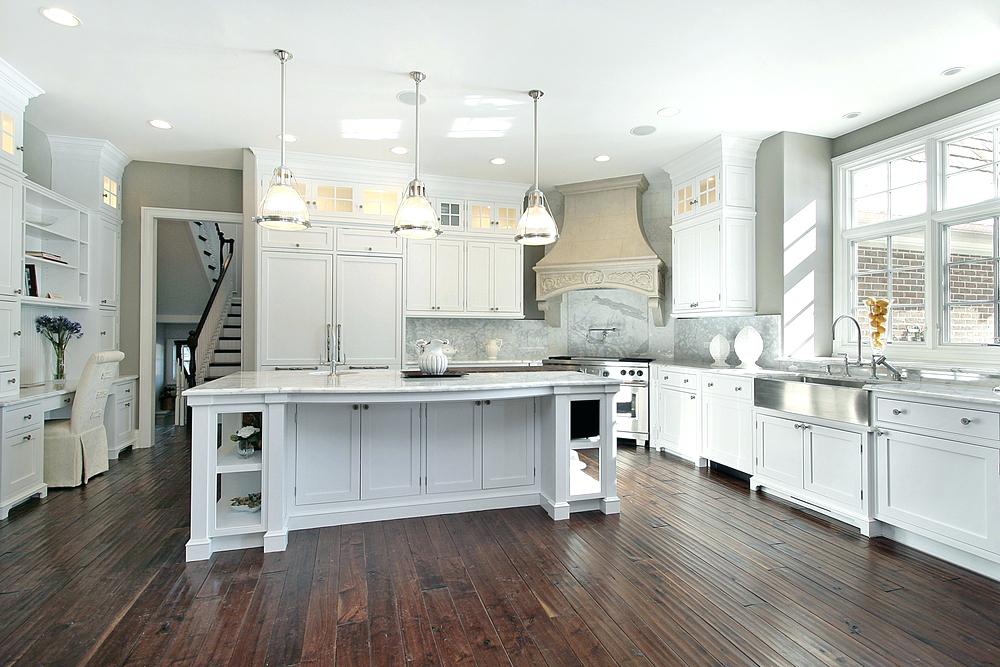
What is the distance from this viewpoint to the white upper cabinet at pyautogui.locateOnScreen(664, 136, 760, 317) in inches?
194

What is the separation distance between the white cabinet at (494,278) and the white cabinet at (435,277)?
0.35 ft

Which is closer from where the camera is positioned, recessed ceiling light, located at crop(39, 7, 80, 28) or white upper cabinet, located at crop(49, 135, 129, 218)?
recessed ceiling light, located at crop(39, 7, 80, 28)

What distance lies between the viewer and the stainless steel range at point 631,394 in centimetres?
568

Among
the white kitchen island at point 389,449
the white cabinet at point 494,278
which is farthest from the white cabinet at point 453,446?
the white cabinet at point 494,278

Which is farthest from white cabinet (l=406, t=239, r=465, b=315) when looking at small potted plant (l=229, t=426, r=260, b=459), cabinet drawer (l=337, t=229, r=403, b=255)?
small potted plant (l=229, t=426, r=260, b=459)

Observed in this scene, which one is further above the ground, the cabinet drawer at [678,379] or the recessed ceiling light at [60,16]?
the recessed ceiling light at [60,16]

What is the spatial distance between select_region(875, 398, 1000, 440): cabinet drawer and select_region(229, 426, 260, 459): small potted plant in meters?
3.71

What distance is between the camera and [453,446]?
3582 mm

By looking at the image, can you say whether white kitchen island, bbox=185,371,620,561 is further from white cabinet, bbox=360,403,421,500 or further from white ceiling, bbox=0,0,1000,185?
white ceiling, bbox=0,0,1000,185

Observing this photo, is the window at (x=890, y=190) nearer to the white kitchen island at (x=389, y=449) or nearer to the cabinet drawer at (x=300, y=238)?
the white kitchen island at (x=389, y=449)

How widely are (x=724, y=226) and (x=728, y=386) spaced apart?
1493 mm

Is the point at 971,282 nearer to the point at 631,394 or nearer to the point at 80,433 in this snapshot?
the point at 631,394

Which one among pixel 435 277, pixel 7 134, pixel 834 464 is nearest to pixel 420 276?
pixel 435 277

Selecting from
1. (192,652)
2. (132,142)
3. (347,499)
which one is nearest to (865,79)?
(347,499)
